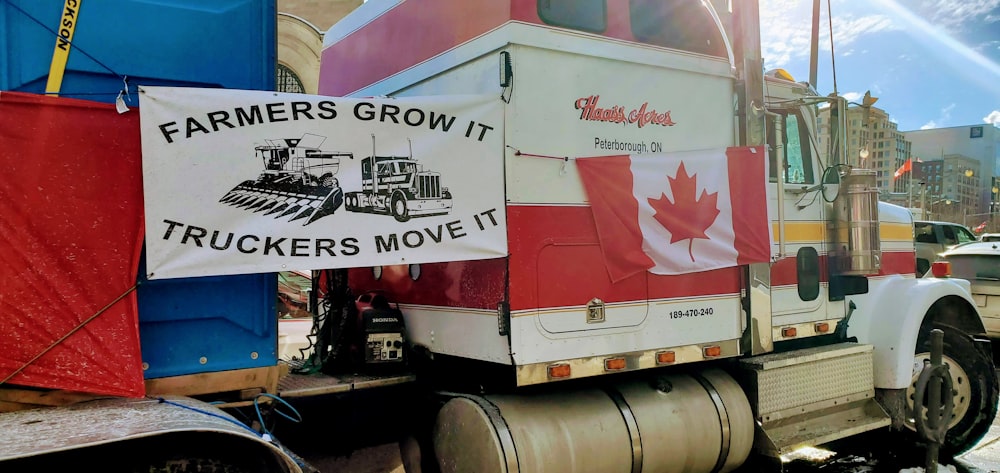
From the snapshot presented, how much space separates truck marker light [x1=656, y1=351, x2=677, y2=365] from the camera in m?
4.28

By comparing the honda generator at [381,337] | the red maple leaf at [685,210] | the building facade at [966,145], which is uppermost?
the building facade at [966,145]

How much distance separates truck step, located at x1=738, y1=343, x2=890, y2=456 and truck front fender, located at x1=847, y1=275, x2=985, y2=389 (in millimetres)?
195

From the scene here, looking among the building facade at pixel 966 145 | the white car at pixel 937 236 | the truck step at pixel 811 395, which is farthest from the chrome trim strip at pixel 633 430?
the building facade at pixel 966 145

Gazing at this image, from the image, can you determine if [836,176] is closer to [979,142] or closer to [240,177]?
[240,177]

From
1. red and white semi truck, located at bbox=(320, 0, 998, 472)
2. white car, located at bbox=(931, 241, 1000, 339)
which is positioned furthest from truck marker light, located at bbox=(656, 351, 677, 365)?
white car, located at bbox=(931, 241, 1000, 339)

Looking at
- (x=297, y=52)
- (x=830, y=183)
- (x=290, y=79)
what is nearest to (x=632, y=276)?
(x=830, y=183)

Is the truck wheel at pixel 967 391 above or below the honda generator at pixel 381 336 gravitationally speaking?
below

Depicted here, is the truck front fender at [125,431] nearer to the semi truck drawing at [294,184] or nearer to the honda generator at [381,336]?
the semi truck drawing at [294,184]

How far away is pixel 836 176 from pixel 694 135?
1.54 m

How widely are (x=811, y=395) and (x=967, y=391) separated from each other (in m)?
2.20

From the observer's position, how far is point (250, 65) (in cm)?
342

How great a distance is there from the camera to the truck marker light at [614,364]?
13.3 feet

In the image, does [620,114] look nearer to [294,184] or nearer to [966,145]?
[294,184]

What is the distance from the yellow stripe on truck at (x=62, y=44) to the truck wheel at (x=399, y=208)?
4.96 feet
